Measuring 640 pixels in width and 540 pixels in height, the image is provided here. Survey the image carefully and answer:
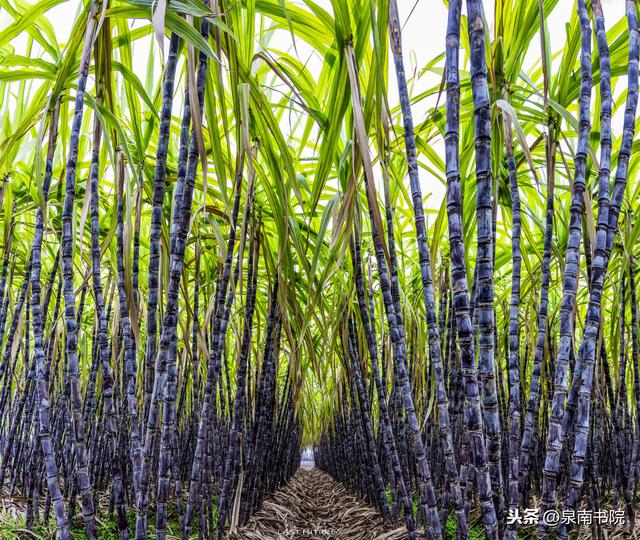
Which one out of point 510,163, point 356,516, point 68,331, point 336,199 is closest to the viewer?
point 68,331

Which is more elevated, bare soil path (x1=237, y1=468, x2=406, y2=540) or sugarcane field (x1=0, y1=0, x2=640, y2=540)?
sugarcane field (x1=0, y1=0, x2=640, y2=540)

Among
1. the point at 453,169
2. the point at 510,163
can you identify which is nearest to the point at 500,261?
the point at 510,163

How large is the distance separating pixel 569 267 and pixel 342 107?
578 mm

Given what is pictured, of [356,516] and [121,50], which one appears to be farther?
[356,516]

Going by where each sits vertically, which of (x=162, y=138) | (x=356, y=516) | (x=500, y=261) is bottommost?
(x=356, y=516)

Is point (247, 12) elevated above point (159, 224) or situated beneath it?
elevated above

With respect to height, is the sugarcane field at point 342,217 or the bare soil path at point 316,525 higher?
the sugarcane field at point 342,217

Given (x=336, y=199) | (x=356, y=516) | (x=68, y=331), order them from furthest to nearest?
(x=356, y=516) → (x=336, y=199) → (x=68, y=331)

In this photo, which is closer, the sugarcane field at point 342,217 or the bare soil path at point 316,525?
the sugarcane field at point 342,217

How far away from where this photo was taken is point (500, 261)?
2.45 metres

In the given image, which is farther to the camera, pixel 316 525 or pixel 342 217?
pixel 316 525

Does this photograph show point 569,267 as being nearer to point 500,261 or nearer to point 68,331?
point 68,331

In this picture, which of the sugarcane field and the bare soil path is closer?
the sugarcane field

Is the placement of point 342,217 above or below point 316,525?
above
